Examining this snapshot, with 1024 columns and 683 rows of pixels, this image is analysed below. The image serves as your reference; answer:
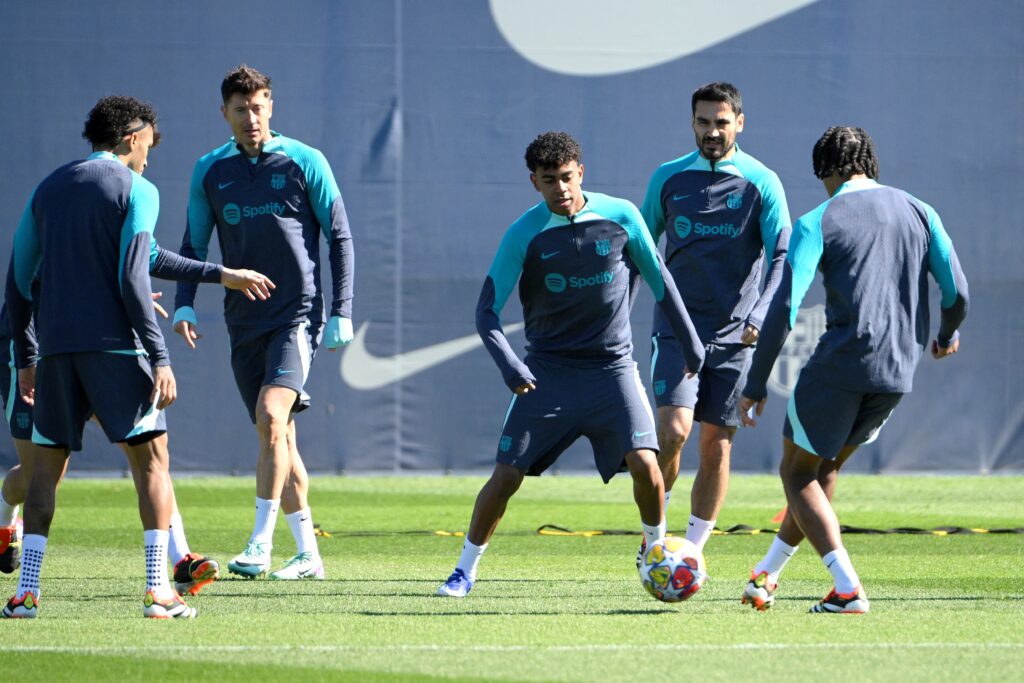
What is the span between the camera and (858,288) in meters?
5.83

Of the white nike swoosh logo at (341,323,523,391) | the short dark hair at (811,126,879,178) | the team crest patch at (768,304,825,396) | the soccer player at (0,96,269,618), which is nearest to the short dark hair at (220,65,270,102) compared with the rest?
the soccer player at (0,96,269,618)

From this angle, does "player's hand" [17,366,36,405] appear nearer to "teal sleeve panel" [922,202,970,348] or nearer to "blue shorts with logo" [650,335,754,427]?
"blue shorts with logo" [650,335,754,427]

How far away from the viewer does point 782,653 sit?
4.93 metres

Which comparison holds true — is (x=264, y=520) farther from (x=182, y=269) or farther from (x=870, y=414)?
(x=870, y=414)

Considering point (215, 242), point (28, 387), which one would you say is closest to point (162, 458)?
point (28, 387)

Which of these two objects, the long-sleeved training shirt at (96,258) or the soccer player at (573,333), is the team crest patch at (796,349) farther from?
the long-sleeved training shirt at (96,258)

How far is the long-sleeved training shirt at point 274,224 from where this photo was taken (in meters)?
7.23

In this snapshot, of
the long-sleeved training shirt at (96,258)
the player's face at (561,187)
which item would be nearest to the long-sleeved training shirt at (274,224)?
the player's face at (561,187)

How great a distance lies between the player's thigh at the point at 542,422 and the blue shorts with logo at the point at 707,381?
0.89 meters

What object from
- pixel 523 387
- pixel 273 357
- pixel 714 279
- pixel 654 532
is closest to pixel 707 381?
pixel 714 279

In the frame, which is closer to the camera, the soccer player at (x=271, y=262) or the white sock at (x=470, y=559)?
the white sock at (x=470, y=559)

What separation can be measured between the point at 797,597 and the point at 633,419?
102 cm

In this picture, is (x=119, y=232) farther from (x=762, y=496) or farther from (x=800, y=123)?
(x=800, y=123)

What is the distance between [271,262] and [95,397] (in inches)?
65.8
